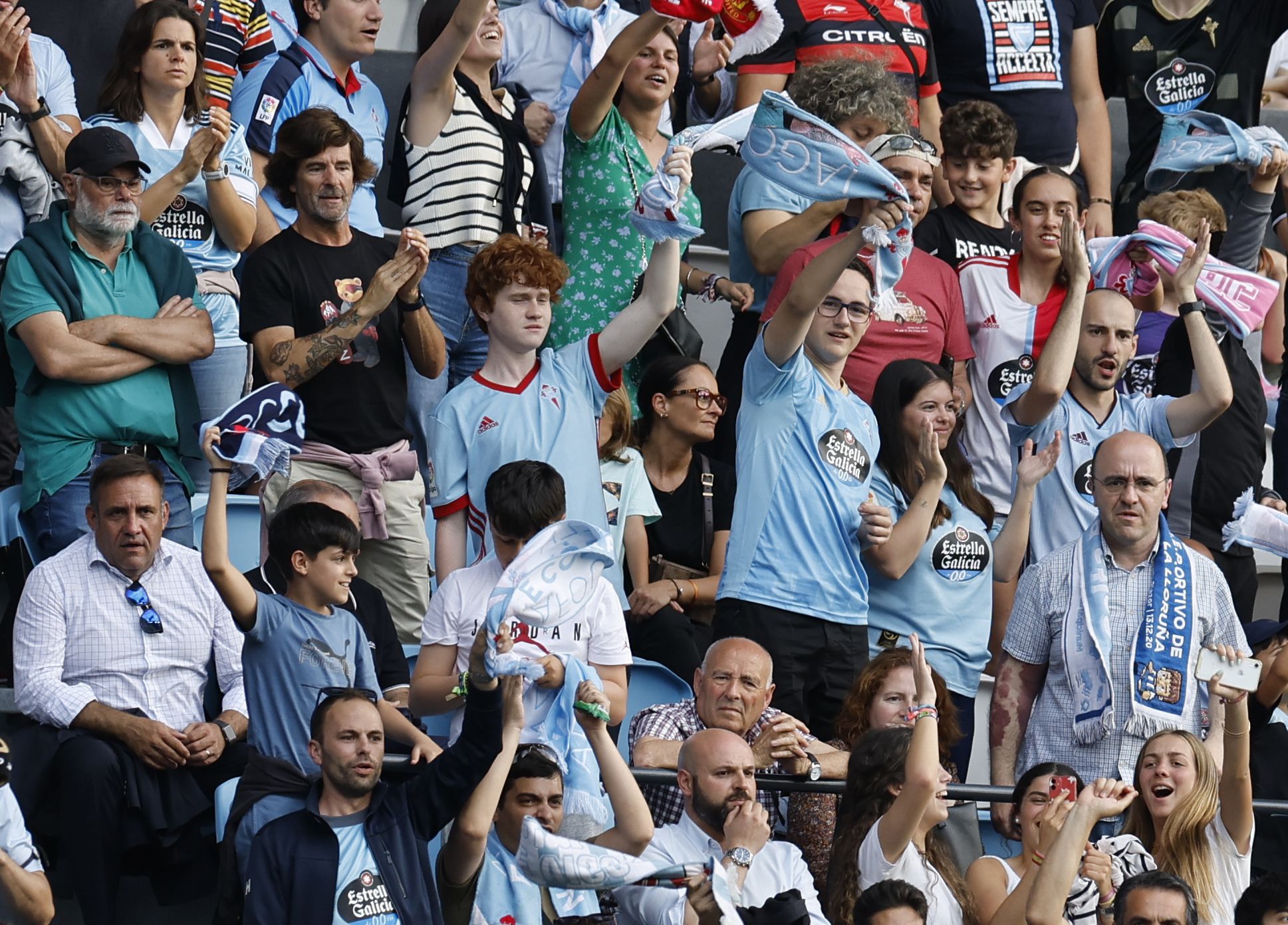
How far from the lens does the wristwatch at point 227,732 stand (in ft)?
20.1

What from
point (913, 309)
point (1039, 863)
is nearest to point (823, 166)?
point (913, 309)

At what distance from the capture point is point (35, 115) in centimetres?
745

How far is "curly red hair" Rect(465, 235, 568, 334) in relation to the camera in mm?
6836

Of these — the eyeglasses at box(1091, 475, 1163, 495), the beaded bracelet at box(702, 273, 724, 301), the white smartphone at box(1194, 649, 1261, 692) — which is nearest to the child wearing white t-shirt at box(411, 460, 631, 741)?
the white smartphone at box(1194, 649, 1261, 692)

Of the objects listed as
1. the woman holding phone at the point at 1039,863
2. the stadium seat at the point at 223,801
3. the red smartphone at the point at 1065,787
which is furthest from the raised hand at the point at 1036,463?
the stadium seat at the point at 223,801

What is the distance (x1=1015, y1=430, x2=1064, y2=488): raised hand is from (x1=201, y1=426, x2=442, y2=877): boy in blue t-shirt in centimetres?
234

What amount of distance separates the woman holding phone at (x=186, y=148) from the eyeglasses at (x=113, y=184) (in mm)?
406

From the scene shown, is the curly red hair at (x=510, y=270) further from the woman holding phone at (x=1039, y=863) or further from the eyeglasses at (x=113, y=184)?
the woman holding phone at (x=1039, y=863)

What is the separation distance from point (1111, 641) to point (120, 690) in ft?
9.64

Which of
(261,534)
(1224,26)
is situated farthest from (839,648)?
(1224,26)

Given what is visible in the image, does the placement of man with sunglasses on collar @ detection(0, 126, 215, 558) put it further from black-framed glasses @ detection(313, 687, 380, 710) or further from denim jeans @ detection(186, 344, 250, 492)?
black-framed glasses @ detection(313, 687, 380, 710)

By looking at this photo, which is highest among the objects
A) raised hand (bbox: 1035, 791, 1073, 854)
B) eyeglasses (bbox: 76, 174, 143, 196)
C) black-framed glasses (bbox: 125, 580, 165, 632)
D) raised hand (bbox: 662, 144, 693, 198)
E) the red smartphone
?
raised hand (bbox: 662, 144, 693, 198)

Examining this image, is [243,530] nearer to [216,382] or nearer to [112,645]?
[216,382]

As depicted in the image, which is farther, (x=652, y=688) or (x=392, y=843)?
(x=652, y=688)
